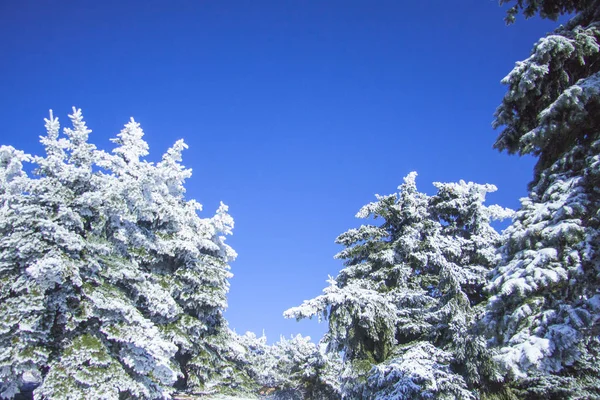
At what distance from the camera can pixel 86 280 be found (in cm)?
1405

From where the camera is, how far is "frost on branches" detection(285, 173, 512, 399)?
566 inches

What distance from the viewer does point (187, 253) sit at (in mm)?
20297

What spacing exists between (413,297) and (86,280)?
13548mm

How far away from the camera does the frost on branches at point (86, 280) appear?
12469mm

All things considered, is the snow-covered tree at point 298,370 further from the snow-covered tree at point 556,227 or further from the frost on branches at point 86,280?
the snow-covered tree at point 556,227

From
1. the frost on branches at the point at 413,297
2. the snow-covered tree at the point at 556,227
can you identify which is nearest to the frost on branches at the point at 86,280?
the frost on branches at the point at 413,297

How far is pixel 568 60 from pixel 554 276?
15.5 feet

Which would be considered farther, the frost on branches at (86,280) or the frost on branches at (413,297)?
the frost on branches at (413,297)

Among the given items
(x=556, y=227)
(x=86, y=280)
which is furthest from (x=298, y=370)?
(x=556, y=227)

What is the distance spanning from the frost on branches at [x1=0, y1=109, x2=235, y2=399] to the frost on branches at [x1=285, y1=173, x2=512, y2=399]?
19.7 ft

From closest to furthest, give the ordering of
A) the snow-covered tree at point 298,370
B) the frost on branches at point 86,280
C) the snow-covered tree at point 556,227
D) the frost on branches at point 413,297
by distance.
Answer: the snow-covered tree at point 556,227
the frost on branches at point 86,280
the frost on branches at point 413,297
the snow-covered tree at point 298,370

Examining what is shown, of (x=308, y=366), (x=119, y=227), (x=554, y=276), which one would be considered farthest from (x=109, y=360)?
(x=308, y=366)

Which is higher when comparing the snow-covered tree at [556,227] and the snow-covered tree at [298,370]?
the snow-covered tree at [298,370]

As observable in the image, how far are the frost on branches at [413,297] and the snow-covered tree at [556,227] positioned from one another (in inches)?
252
